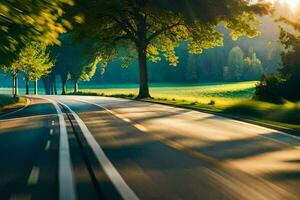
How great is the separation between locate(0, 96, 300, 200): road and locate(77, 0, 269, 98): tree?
65.2ft

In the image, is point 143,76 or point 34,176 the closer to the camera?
point 34,176

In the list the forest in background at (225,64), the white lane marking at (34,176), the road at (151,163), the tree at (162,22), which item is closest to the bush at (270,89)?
the tree at (162,22)

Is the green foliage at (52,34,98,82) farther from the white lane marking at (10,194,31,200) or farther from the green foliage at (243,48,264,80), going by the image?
the white lane marking at (10,194,31,200)

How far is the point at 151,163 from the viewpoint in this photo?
10.7 m

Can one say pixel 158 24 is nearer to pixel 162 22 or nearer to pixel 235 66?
pixel 162 22

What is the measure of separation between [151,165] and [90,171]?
125 centimetres

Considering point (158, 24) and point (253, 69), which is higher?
point (158, 24)

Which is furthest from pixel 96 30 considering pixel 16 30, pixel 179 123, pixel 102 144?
pixel 16 30

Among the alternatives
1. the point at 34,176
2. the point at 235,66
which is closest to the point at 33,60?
the point at 34,176

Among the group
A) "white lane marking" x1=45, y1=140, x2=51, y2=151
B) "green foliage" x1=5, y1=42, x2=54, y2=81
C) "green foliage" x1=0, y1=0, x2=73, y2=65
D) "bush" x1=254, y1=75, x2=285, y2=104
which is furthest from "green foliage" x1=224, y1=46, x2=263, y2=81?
"green foliage" x1=0, y1=0, x2=73, y2=65

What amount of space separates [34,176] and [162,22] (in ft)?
112

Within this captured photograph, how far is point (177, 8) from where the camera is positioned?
120 ft

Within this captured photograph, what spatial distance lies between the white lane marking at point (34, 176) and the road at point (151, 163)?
0.02 metres

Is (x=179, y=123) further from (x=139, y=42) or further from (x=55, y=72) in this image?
(x=55, y=72)
